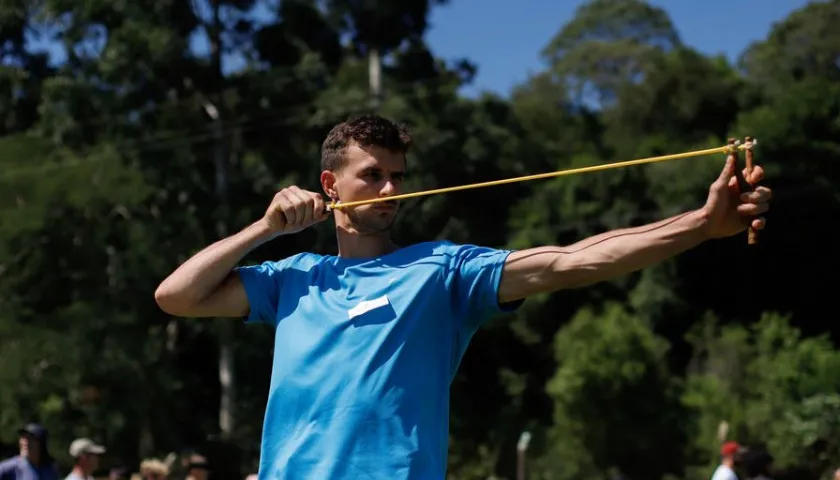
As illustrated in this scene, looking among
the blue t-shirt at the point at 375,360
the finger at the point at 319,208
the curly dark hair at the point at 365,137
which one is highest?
the curly dark hair at the point at 365,137

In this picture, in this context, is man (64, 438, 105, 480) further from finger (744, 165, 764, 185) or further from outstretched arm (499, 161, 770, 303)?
finger (744, 165, 764, 185)

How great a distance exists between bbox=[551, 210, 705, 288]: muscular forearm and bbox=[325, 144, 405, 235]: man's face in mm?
595

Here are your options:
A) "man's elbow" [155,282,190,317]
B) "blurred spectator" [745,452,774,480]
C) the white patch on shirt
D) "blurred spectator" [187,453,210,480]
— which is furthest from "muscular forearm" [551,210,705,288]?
"blurred spectator" [187,453,210,480]

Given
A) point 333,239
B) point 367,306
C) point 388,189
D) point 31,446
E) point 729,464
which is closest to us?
point 367,306

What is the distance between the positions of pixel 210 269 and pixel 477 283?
2.89 ft

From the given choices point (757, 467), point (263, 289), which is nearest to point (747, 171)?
point (263, 289)

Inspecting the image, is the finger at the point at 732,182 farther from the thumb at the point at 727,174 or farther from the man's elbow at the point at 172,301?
the man's elbow at the point at 172,301

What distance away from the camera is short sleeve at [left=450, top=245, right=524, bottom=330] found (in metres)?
3.99

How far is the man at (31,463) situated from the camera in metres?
11.4

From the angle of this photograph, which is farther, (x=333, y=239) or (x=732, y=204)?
(x=333, y=239)

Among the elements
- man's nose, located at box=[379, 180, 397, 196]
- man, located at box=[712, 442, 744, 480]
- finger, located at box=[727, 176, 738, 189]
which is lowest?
man, located at box=[712, 442, 744, 480]

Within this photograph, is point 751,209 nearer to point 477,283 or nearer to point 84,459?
point 477,283

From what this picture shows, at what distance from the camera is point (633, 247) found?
3746 millimetres

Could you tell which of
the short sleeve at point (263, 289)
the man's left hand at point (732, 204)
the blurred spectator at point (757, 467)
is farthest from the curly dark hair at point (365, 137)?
the blurred spectator at point (757, 467)
